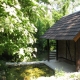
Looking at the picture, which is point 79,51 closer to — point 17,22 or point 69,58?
point 69,58

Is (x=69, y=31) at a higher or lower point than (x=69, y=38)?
higher

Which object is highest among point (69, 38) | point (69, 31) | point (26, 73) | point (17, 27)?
point (69, 31)

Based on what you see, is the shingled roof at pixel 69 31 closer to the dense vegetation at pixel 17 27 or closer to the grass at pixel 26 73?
the grass at pixel 26 73

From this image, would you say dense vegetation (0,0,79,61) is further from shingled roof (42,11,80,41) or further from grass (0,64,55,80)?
shingled roof (42,11,80,41)

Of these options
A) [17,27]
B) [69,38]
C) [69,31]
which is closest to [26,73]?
[69,38]

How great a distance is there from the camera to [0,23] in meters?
3.98

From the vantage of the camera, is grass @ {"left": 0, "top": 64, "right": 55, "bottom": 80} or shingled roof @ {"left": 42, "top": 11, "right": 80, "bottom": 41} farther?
grass @ {"left": 0, "top": 64, "right": 55, "bottom": 80}

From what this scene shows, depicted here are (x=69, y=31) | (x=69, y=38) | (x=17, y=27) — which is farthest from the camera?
(x=69, y=31)

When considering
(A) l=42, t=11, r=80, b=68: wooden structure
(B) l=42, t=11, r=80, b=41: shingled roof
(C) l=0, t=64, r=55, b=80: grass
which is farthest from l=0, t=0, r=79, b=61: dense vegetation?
(A) l=42, t=11, r=80, b=68: wooden structure

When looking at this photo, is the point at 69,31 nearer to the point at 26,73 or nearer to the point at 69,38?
the point at 69,38

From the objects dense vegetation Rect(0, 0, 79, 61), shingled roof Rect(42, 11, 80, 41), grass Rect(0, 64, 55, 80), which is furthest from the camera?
grass Rect(0, 64, 55, 80)

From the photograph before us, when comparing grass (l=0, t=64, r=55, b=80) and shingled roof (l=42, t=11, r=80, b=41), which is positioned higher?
shingled roof (l=42, t=11, r=80, b=41)

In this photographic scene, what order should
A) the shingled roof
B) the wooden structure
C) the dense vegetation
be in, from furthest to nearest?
1. the wooden structure
2. the shingled roof
3. the dense vegetation

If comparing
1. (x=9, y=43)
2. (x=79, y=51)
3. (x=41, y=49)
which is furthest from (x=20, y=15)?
(x=41, y=49)
